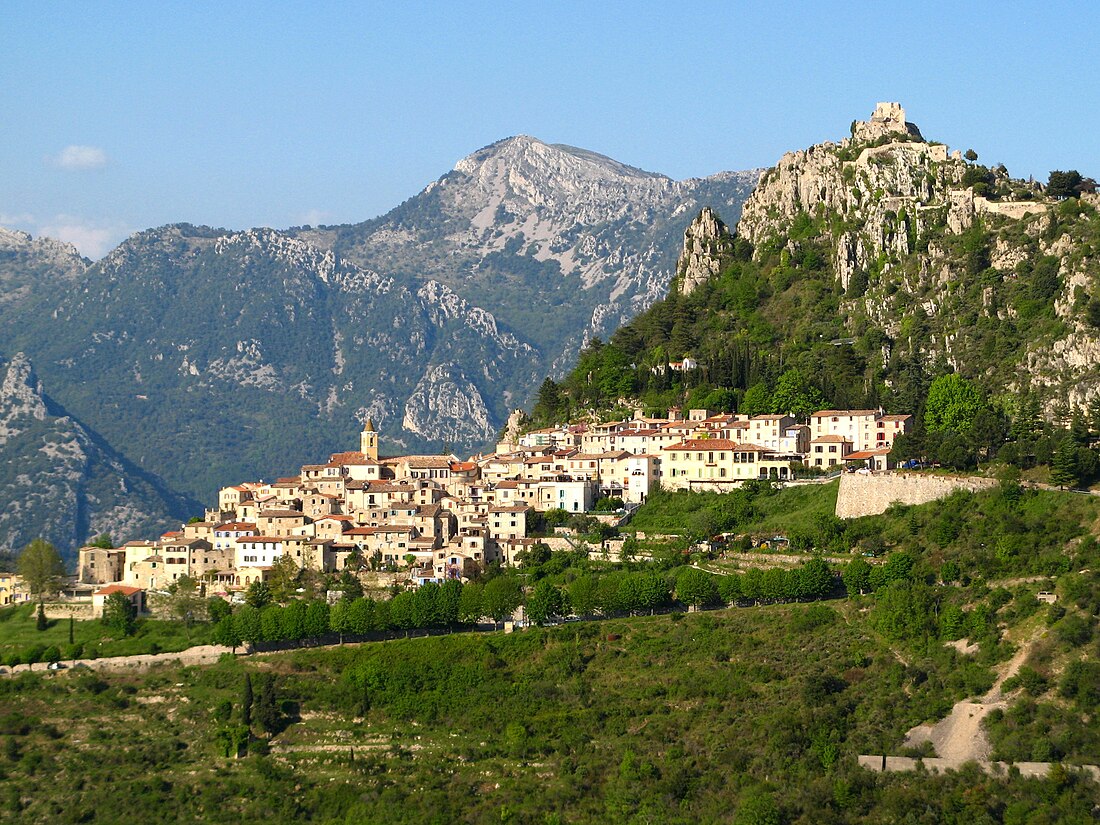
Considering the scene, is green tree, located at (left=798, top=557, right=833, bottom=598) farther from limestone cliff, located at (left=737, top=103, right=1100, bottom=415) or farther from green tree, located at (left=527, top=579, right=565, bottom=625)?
limestone cliff, located at (left=737, top=103, right=1100, bottom=415)

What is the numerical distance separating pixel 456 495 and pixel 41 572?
20.7 m

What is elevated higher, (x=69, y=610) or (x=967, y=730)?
(x=69, y=610)

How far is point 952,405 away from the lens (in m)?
89.5

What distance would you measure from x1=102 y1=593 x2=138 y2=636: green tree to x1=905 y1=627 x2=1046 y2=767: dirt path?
3574 cm

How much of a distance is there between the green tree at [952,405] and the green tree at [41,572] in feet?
141

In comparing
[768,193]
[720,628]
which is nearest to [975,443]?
[720,628]

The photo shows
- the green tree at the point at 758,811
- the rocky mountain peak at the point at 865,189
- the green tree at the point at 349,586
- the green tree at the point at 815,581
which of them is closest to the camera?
the green tree at the point at 758,811

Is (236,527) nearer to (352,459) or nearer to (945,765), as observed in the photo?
(352,459)

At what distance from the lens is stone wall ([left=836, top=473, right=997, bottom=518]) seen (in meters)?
80.5

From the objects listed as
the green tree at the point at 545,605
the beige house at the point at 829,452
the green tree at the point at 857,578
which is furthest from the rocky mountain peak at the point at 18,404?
the green tree at the point at 857,578

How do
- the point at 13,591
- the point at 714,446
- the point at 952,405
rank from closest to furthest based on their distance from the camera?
the point at 13,591 → the point at 952,405 → the point at 714,446

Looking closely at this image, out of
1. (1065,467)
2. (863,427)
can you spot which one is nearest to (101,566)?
(863,427)

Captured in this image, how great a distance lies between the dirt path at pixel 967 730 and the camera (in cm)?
6297

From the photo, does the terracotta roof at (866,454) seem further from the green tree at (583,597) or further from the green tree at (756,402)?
the green tree at (583,597)
